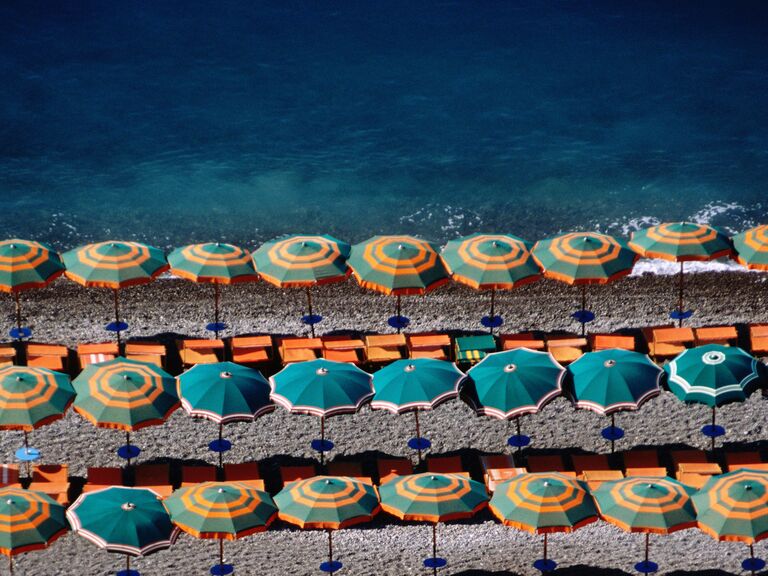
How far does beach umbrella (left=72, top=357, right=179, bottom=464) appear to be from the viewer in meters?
25.9

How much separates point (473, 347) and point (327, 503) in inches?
295

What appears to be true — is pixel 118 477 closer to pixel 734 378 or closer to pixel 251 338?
pixel 251 338

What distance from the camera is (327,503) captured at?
925 inches

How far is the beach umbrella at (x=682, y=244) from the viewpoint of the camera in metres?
31.2

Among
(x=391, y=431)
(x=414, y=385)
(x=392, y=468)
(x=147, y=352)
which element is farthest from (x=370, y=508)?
(x=147, y=352)

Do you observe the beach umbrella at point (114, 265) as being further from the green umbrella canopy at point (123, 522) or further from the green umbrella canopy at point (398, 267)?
the green umbrella canopy at point (123, 522)

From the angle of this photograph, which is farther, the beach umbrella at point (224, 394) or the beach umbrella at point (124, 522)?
the beach umbrella at point (224, 394)

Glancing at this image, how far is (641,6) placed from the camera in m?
57.2

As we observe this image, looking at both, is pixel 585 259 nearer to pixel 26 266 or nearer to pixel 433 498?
pixel 433 498

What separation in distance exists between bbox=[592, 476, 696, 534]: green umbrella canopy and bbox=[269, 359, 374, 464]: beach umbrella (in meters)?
4.71

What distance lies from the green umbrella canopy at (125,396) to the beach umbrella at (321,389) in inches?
73.7

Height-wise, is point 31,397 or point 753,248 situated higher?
point 753,248

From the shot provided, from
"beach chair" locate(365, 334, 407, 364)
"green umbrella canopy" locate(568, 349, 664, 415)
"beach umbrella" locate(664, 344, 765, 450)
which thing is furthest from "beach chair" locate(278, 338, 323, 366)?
"beach umbrella" locate(664, 344, 765, 450)

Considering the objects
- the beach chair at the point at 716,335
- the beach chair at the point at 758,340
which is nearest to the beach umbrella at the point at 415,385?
the beach chair at the point at 716,335
